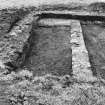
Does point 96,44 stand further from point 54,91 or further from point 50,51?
point 54,91

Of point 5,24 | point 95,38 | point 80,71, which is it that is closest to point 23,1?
point 5,24

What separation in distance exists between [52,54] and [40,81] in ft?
7.01

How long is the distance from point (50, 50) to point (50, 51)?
81 mm

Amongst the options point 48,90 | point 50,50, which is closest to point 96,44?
point 50,50

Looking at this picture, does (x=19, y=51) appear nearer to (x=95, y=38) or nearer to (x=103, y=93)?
(x=103, y=93)

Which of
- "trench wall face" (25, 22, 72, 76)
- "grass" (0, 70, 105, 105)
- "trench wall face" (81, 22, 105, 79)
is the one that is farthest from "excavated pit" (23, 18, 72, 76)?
"grass" (0, 70, 105, 105)

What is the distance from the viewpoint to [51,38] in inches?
313

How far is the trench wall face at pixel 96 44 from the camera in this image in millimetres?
5798

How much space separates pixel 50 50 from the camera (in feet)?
22.9

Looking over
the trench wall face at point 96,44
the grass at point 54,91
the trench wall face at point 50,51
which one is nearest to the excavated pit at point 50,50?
the trench wall face at point 50,51

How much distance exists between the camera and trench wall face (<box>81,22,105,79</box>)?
5798mm

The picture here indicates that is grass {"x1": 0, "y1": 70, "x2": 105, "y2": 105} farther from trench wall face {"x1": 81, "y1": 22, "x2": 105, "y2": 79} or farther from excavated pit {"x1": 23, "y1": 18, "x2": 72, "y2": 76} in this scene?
trench wall face {"x1": 81, "y1": 22, "x2": 105, "y2": 79}

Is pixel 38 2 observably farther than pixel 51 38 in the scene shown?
Yes

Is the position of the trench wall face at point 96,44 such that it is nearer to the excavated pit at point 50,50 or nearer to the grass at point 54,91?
the excavated pit at point 50,50
